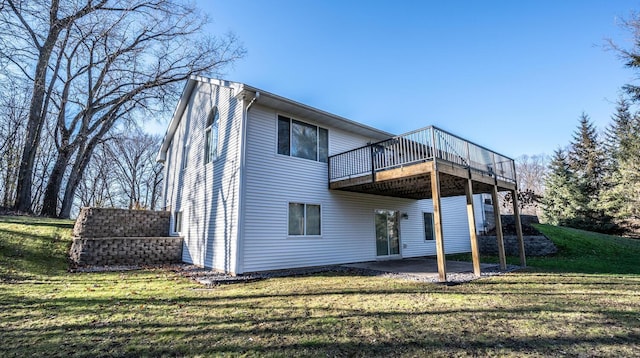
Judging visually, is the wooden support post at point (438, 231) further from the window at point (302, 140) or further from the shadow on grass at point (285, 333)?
the window at point (302, 140)

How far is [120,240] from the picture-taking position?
966 cm

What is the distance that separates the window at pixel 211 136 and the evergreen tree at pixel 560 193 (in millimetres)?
23753

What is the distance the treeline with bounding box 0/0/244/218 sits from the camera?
1267 centimetres

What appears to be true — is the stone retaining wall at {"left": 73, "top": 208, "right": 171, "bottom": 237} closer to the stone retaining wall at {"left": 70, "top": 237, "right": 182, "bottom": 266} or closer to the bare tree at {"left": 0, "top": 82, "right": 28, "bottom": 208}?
the stone retaining wall at {"left": 70, "top": 237, "right": 182, "bottom": 266}

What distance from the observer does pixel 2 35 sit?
420 inches

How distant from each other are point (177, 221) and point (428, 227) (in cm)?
1057

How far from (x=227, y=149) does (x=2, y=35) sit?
970 centimetres

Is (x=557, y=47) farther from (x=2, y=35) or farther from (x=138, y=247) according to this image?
(x=2, y=35)

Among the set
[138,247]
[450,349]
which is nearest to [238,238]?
[138,247]

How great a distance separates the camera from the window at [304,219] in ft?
29.3

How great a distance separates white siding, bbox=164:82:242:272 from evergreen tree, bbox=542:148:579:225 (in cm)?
2350

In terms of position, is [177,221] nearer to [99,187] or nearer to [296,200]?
[296,200]

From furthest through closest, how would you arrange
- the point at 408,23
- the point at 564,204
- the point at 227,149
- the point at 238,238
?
1. the point at 564,204
2. the point at 408,23
3. the point at 227,149
4. the point at 238,238

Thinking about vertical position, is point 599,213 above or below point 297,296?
above
